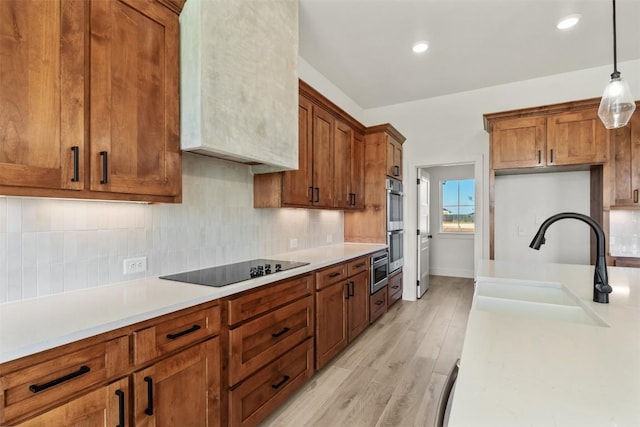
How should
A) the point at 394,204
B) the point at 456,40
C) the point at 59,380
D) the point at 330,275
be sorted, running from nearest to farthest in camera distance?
1. the point at 59,380
2. the point at 330,275
3. the point at 456,40
4. the point at 394,204

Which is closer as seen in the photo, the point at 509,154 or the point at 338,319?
the point at 338,319

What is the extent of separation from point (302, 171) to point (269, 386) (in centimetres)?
177

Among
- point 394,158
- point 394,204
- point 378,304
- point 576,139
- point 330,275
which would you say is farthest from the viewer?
point 394,158

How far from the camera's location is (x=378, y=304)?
379 centimetres

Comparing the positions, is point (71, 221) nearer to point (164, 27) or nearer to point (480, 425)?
point (164, 27)

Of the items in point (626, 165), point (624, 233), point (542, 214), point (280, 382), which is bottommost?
point (280, 382)

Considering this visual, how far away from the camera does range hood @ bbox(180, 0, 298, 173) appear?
171 centimetres

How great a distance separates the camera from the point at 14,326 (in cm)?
111

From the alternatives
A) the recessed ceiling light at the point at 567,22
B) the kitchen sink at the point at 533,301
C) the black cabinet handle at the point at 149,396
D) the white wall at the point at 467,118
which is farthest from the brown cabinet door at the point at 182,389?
the recessed ceiling light at the point at 567,22

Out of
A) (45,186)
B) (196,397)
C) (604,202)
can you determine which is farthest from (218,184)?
(604,202)

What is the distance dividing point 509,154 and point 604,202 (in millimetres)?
1063

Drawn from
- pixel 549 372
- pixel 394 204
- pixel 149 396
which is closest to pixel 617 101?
pixel 549 372

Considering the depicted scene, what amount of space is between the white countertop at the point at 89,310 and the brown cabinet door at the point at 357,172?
2.27m

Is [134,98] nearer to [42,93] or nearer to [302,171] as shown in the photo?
[42,93]
